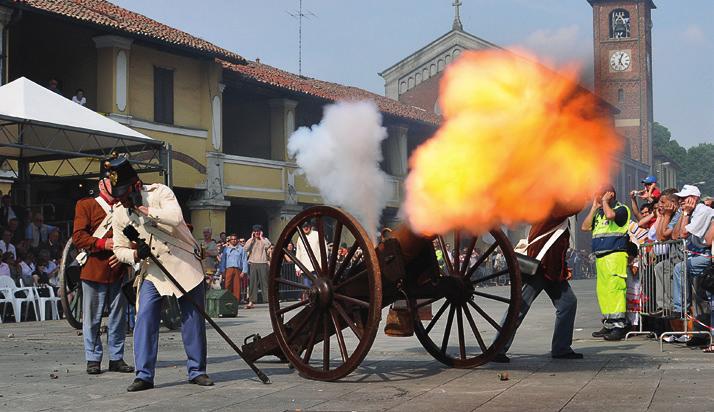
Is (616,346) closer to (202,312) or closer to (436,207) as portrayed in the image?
(436,207)

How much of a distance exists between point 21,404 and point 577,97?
16.2ft

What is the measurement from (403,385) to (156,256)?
7.37 feet

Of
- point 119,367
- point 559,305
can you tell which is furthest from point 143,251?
point 559,305

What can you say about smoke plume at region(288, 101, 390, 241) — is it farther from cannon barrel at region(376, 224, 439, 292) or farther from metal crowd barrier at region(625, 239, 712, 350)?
cannon barrel at region(376, 224, 439, 292)

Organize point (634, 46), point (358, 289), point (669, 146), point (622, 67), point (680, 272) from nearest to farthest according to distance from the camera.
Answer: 1. point (358, 289)
2. point (680, 272)
3. point (622, 67)
4. point (634, 46)
5. point (669, 146)

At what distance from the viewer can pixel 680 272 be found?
35.5ft

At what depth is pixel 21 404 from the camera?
7070 mm

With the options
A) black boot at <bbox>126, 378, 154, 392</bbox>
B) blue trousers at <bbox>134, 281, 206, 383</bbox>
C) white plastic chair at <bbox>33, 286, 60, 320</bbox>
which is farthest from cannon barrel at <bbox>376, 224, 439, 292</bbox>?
white plastic chair at <bbox>33, 286, 60, 320</bbox>

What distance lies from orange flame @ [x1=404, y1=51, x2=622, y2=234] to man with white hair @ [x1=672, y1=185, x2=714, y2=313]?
9.24 ft

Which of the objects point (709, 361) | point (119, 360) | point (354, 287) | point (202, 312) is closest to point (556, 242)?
point (709, 361)

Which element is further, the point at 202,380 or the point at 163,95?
the point at 163,95

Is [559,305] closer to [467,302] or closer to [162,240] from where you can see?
[467,302]

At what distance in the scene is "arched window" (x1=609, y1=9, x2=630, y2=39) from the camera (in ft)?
276

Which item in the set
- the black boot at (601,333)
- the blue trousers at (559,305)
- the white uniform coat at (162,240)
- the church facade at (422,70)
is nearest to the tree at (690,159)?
the church facade at (422,70)
